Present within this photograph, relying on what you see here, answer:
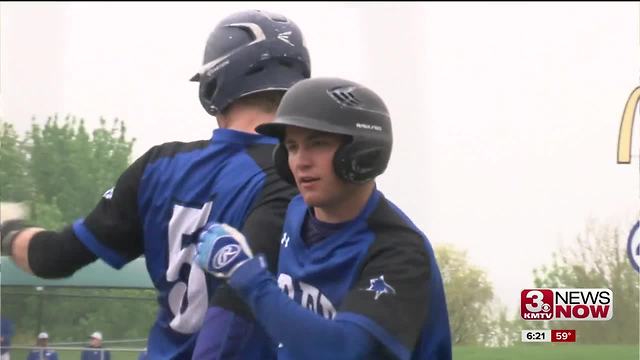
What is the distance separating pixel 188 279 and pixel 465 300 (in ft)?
7.03

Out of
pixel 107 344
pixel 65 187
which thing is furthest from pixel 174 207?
pixel 65 187

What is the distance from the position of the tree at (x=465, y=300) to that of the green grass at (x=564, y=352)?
88mm

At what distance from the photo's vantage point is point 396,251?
85.5 inches

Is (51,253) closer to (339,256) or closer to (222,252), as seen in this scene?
(222,252)

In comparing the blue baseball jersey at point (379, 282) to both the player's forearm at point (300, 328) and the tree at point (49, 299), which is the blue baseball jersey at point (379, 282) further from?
the tree at point (49, 299)

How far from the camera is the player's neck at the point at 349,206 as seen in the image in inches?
89.7

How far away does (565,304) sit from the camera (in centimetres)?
478

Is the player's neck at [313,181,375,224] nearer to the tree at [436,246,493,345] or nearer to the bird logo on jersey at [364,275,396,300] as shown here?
the bird logo on jersey at [364,275,396,300]

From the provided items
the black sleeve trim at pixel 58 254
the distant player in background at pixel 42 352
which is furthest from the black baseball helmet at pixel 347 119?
the distant player in background at pixel 42 352

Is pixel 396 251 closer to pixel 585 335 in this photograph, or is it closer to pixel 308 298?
pixel 308 298

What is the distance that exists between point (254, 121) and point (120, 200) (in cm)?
39

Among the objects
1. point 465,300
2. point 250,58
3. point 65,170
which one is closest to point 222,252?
point 250,58

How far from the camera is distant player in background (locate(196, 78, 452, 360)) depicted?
83.2 inches

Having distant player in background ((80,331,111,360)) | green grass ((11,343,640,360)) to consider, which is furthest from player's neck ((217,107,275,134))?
distant player in background ((80,331,111,360))
